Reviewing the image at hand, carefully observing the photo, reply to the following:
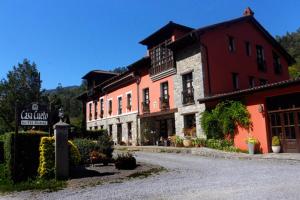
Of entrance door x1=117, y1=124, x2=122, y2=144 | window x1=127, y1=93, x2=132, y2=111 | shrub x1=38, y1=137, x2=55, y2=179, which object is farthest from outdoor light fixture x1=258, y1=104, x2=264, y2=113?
entrance door x1=117, y1=124, x2=122, y2=144

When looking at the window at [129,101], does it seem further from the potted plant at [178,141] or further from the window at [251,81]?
the window at [251,81]

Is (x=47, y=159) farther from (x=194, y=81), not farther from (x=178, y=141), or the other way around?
(x=194, y=81)

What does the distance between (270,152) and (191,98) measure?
6.67m

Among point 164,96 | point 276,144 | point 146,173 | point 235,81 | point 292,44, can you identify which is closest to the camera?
point 146,173

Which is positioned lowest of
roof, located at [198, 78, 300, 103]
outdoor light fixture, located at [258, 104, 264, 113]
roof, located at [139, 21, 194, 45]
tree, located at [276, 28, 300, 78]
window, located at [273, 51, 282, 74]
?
outdoor light fixture, located at [258, 104, 264, 113]

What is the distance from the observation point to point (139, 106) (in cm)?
2738

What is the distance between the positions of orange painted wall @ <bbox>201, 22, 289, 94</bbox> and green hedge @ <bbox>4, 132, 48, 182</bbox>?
42.2 feet

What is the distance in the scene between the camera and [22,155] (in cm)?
1070

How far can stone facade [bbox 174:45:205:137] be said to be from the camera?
816 inches

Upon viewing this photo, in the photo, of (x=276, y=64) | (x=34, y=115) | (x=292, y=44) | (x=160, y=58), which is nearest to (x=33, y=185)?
(x=34, y=115)

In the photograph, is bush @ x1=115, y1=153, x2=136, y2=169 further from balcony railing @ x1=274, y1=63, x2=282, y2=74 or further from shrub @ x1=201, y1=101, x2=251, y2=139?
balcony railing @ x1=274, y1=63, x2=282, y2=74

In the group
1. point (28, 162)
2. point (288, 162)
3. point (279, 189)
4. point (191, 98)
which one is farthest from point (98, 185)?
point (191, 98)

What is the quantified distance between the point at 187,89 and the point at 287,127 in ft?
25.8

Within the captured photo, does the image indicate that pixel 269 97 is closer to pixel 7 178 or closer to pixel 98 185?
pixel 98 185
